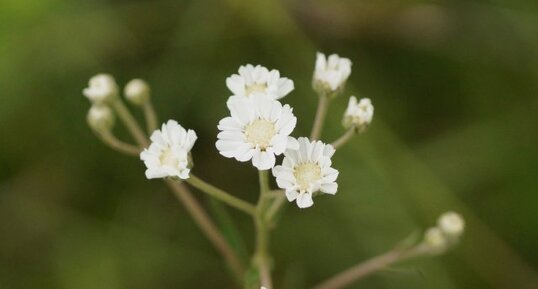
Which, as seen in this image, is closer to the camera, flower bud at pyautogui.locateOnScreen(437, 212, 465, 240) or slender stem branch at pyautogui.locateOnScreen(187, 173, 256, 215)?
slender stem branch at pyautogui.locateOnScreen(187, 173, 256, 215)

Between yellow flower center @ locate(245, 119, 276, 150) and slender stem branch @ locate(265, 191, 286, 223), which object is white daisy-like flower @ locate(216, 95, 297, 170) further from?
slender stem branch @ locate(265, 191, 286, 223)

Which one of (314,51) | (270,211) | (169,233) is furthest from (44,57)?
(270,211)

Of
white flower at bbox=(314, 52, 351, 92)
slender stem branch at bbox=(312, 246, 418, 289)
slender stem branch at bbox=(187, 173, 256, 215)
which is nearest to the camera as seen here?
slender stem branch at bbox=(187, 173, 256, 215)

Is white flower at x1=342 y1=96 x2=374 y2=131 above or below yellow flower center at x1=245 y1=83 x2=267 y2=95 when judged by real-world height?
below

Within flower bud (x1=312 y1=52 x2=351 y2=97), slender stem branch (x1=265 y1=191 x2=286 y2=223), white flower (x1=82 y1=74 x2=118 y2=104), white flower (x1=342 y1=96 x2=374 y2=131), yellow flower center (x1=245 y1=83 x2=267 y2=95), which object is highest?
white flower (x1=82 y1=74 x2=118 y2=104)

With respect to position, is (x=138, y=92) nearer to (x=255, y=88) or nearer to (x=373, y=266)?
(x=255, y=88)

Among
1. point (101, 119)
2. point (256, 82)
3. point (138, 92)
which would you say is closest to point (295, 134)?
point (138, 92)

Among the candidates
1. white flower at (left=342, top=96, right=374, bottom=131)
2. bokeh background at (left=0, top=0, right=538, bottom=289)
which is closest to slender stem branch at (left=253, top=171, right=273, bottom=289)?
white flower at (left=342, top=96, right=374, bottom=131)

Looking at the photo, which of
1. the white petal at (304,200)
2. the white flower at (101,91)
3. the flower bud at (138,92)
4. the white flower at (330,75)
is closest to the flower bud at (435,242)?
the white flower at (330,75)
